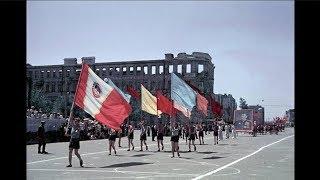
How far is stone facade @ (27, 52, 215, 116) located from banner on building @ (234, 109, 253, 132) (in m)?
47.7

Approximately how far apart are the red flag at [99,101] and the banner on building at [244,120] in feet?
134

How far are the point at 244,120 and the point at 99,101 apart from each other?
4247 centimetres

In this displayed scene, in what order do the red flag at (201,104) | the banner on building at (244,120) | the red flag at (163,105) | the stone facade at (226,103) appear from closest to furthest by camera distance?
the red flag at (163,105), the red flag at (201,104), the banner on building at (244,120), the stone facade at (226,103)

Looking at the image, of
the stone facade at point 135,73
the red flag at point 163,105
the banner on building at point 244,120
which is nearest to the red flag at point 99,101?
the red flag at point 163,105

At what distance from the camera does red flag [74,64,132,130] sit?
15.2 metres

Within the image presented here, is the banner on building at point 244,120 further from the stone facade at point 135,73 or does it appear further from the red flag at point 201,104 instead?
the stone facade at point 135,73

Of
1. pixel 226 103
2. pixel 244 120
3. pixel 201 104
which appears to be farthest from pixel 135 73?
pixel 201 104

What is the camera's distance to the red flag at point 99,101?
15.2 metres

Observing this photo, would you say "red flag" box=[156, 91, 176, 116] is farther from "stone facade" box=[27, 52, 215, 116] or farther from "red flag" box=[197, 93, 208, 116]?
"stone facade" box=[27, 52, 215, 116]

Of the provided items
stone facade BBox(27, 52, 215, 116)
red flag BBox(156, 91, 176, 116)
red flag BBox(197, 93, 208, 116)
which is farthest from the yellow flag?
stone facade BBox(27, 52, 215, 116)

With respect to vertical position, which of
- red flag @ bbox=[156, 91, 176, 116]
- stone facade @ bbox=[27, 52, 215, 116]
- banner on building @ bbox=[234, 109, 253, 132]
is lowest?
banner on building @ bbox=[234, 109, 253, 132]

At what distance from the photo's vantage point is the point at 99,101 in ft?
51.3
